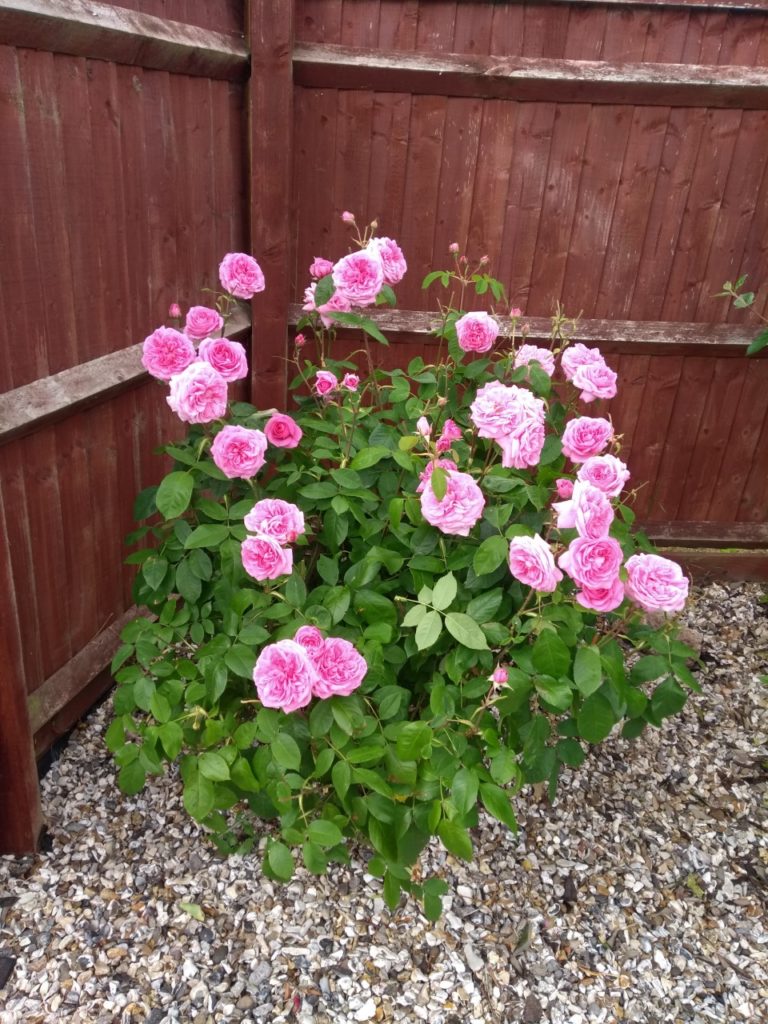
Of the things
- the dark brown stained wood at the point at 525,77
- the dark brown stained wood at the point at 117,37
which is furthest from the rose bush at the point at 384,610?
the dark brown stained wood at the point at 525,77

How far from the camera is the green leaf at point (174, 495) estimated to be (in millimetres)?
1485

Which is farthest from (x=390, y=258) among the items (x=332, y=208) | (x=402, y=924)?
(x=402, y=924)

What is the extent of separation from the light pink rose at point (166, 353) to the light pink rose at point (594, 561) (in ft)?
2.76

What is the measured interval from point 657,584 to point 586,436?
327 mm

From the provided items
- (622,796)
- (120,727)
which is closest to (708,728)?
(622,796)

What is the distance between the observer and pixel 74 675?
6.68 feet

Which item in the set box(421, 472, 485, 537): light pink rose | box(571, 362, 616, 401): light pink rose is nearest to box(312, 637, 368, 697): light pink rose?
box(421, 472, 485, 537): light pink rose

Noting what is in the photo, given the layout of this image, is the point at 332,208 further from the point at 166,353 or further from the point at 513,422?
the point at 513,422

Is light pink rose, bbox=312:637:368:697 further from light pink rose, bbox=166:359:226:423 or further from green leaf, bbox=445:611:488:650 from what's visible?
light pink rose, bbox=166:359:226:423

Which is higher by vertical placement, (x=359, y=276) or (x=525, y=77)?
(x=525, y=77)

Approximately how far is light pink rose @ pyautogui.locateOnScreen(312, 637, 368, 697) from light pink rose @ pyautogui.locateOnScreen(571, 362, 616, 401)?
748 millimetres

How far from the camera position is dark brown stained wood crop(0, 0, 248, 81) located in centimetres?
150

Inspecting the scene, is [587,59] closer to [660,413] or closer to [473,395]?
[660,413]

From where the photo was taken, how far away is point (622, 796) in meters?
2.08
